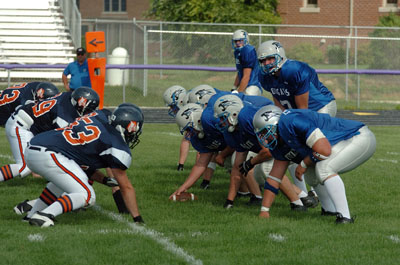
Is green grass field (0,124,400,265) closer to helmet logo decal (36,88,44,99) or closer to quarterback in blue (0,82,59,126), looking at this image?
quarterback in blue (0,82,59,126)

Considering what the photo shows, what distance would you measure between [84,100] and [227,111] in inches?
58.0

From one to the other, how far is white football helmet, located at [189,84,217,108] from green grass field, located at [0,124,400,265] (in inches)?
41.6

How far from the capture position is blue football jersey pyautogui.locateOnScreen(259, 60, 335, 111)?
7742 millimetres

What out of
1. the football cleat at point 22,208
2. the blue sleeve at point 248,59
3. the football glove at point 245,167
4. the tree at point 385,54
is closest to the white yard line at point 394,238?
the football glove at point 245,167

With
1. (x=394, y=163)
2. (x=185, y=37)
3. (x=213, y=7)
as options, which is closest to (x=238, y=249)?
(x=394, y=163)

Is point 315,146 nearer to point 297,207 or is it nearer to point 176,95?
point 297,207

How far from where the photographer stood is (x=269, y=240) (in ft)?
20.4

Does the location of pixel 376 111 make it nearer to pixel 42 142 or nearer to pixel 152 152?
pixel 152 152

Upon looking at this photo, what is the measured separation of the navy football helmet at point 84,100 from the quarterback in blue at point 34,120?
169 millimetres

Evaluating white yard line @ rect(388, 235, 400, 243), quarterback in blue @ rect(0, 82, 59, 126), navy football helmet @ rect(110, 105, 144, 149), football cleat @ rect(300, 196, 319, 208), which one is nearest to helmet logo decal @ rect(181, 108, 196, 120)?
navy football helmet @ rect(110, 105, 144, 149)

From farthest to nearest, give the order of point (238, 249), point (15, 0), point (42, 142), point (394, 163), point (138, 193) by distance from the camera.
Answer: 1. point (15, 0)
2. point (394, 163)
3. point (138, 193)
4. point (42, 142)
5. point (238, 249)

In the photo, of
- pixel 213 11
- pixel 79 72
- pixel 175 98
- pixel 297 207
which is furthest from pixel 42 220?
pixel 213 11

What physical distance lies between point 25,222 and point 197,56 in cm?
1583

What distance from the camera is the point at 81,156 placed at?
6652mm
